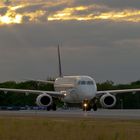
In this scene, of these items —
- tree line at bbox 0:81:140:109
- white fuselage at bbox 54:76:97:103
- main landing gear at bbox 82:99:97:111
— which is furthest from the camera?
tree line at bbox 0:81:140:109

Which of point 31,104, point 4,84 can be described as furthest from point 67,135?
point 4,84

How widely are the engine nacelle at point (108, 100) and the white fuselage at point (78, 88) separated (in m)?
2.83

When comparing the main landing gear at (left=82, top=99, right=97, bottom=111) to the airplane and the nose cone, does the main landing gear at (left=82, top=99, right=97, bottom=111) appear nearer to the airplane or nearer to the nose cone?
the airplane

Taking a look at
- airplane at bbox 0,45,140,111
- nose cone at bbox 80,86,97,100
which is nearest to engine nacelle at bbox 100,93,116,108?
airplane at bbox 0,45,140,111

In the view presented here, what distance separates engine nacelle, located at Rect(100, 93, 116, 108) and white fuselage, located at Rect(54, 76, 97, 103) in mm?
2834

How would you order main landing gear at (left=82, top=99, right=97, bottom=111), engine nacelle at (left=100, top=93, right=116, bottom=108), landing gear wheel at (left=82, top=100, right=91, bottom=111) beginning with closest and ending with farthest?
landing gear wheel at (left=82, top=100, right=91, bottom=111)
main landing gear at (left=82, top=99, right=97, bottom=111)
engine nacelle at (left=100, top=93, right=116, bottom=108)

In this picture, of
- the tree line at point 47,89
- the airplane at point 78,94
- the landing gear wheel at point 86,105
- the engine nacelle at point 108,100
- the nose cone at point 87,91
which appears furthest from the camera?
the tree line at point 47,89

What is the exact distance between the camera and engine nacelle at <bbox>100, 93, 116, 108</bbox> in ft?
252

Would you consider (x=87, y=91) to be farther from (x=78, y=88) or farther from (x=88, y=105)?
(x=88, y=105)

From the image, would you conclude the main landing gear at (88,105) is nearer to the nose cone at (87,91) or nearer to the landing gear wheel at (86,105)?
the landing gear wheel at (86,105)

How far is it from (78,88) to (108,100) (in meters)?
5.03

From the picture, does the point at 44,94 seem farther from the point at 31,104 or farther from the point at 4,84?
the point at 4,84

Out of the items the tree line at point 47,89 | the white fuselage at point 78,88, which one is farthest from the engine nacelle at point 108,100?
the tree line at point 47,89

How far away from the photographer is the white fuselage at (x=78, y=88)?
242 ft
